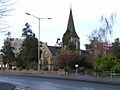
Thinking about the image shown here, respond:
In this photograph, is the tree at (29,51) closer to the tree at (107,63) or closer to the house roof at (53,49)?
the house roof at (53,49)

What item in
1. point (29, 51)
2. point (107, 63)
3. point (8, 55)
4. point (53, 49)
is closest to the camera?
point (107, 63)

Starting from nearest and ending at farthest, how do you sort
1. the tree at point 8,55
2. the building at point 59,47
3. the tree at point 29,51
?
the tree at point 29,51, the building at point 59,47, the tree at point 8,55

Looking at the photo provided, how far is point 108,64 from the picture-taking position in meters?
55.9

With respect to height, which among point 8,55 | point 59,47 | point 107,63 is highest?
point 59,47

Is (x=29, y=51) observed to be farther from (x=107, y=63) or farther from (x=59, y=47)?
(x=107, y=63)

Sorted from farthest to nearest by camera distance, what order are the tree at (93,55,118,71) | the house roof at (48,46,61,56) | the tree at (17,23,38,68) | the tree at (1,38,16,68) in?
the house roof at (48,46,61,56)
the tree at (1,38,16,68)
the tree at (17,23,38,68)
the tree at (93,55,118,71)

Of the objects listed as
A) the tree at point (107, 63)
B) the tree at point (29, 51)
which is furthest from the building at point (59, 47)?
the tree at point (107, 63)

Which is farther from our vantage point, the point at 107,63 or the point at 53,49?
the point at 53,49

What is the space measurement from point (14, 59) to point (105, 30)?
48.1 m

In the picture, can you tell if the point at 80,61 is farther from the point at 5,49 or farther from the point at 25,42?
the point at 5,49

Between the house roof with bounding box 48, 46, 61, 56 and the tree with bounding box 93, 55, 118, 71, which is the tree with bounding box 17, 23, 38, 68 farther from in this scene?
the tree with bounding box 93, 55, 118, 71

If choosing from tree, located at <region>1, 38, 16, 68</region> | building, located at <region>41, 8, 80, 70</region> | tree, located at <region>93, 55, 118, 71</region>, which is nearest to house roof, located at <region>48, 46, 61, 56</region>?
building, located at <region>41, 8, 80, 70</region>

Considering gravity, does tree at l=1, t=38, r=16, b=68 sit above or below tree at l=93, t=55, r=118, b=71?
above

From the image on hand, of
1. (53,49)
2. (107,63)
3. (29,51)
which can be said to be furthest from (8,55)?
(107,63)
